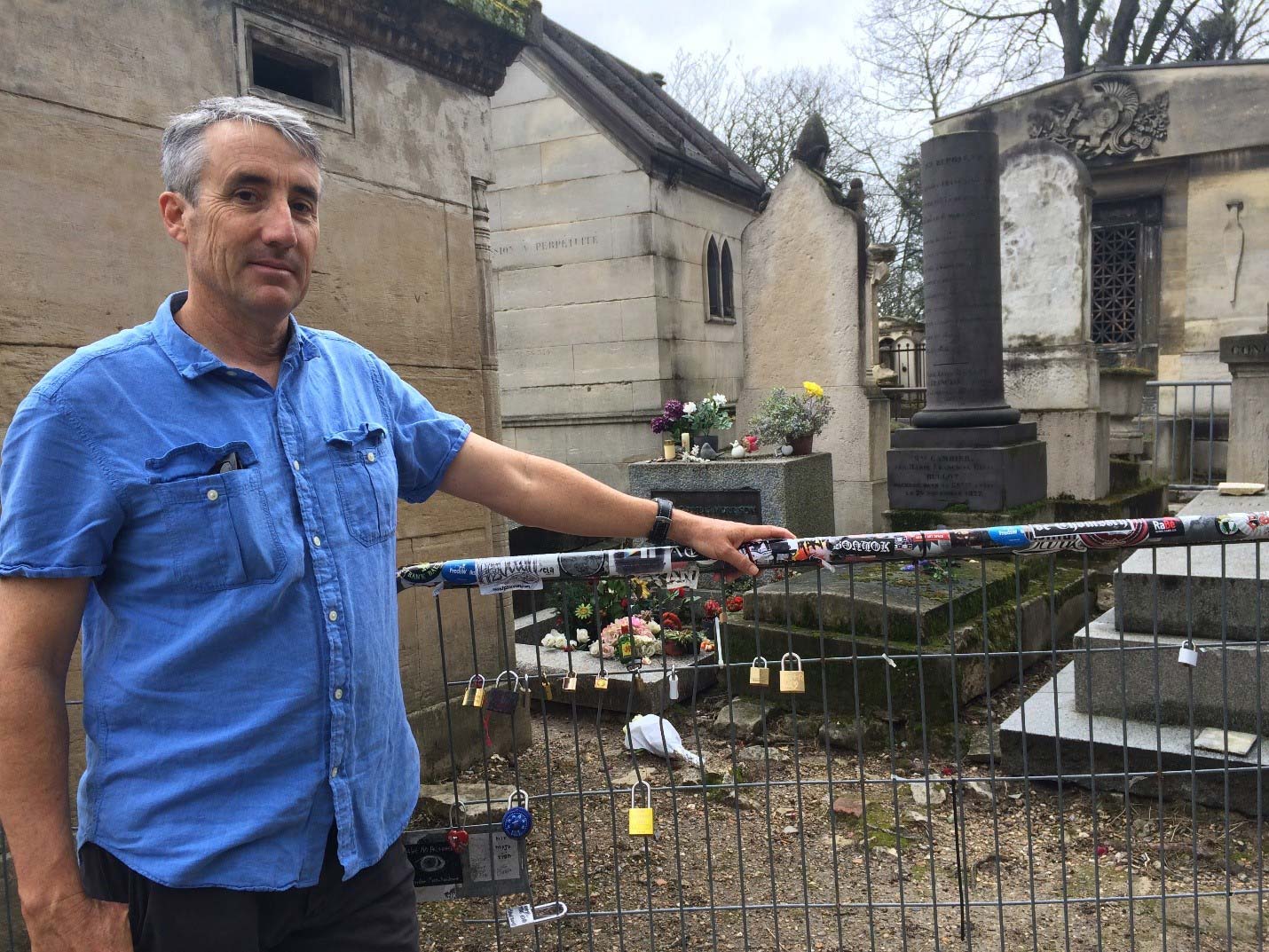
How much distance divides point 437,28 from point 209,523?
3.95 m

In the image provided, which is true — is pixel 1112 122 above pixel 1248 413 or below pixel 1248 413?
above

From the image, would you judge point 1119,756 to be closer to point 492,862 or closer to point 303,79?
point 492,862

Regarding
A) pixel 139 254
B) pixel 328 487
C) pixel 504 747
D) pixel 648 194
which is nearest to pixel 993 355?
pixel 648 194

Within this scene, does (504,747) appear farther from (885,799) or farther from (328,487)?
(328,487)

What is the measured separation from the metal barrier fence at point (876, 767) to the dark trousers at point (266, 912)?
0.62 m

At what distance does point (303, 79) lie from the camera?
14.6 ft

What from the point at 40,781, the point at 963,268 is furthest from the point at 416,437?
the point at 963,268

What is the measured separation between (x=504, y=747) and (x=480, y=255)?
8.67ft

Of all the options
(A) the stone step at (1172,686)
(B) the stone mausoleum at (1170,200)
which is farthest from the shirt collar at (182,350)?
(B) the stone mausoleum at (1170,200)

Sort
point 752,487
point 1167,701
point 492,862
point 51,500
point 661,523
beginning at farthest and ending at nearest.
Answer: point 752,487 < point 1167,701 < point 492,862 < point 661,523 < point 51,500

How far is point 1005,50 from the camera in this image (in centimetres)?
2483

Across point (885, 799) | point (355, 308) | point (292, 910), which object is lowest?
point (885, 799)

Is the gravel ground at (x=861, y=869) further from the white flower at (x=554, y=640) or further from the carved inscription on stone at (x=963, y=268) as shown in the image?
the carved inscription on stone at (x=963, y=268)

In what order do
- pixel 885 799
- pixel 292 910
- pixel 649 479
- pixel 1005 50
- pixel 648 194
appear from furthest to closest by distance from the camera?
pixel 1005 50, pixel 648 194, pixel 649 479, pixel 885 799, pixel 292 910
